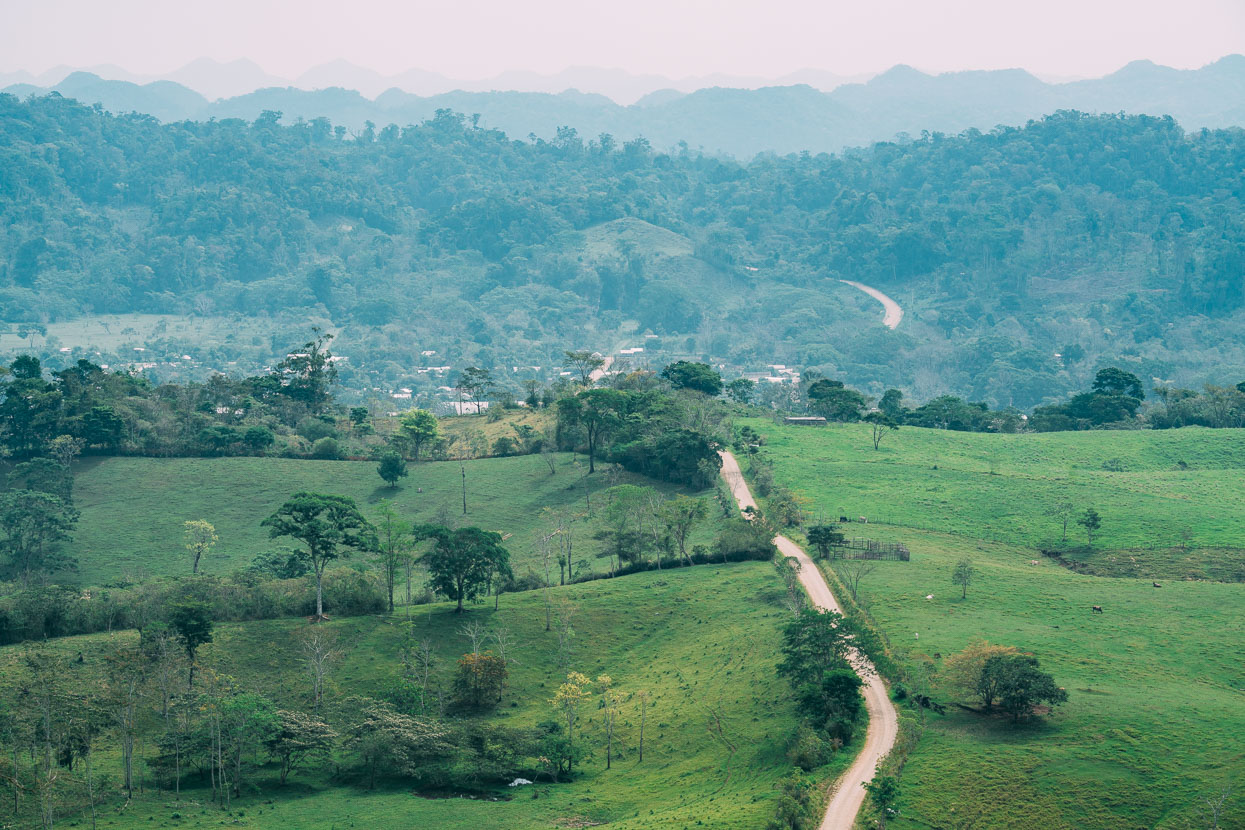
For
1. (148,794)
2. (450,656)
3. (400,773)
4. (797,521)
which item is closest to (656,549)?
(797,521)

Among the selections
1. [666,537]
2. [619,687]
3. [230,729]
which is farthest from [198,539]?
[619,687]

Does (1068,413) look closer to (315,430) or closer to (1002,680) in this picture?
(315,430)

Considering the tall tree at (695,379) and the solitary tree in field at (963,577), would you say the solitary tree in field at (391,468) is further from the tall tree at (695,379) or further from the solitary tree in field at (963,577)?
the solitary tree in field at (963,577)

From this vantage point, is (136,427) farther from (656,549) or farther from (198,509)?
(656,549)

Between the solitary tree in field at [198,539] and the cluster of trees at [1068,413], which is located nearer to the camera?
the solitary tree in field at [198,539]

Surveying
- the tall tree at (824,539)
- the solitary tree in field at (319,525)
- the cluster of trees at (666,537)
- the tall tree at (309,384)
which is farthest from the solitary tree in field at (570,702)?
the tall tree at (309,384)

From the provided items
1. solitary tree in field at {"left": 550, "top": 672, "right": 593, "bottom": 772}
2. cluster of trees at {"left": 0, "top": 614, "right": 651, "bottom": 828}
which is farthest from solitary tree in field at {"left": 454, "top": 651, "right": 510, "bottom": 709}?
solitary tree in field at {"left": 550, "top": 672, "right": 593, "bottom": 772}
